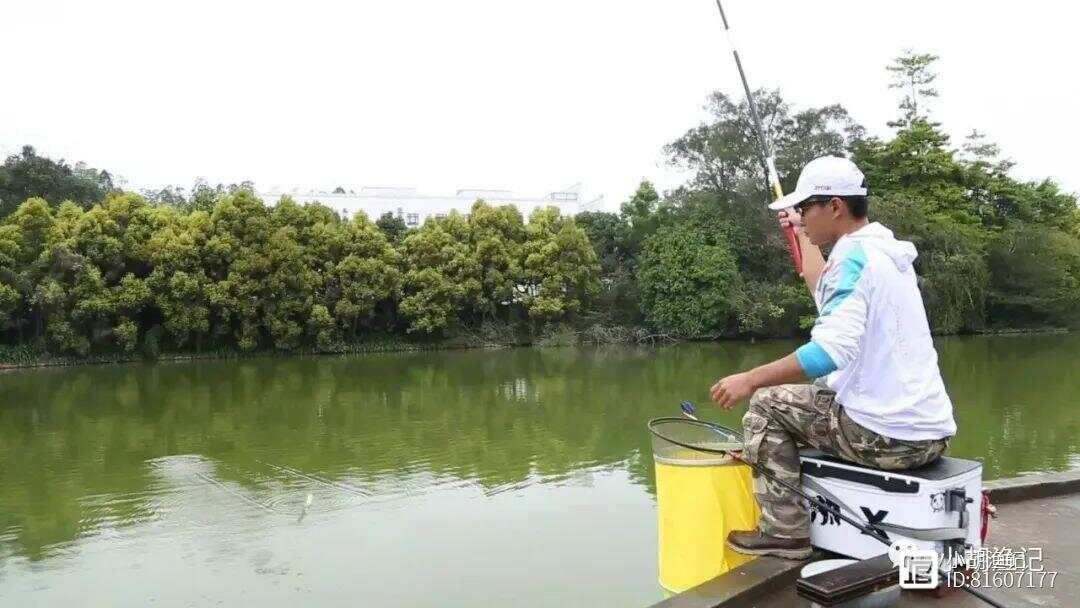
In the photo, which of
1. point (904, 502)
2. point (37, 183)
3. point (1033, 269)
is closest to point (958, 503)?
point (904, 502)

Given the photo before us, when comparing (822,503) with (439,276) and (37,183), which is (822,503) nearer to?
(439,276)

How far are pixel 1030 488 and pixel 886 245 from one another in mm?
1742

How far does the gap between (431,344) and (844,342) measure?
893 inches

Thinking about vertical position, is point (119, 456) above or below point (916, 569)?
below

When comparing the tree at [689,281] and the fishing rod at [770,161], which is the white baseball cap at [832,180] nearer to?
the fishing rod at [770,161]

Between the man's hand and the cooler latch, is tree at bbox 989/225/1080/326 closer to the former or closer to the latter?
the cooler latch

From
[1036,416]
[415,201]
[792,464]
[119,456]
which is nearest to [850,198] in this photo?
[792,464]

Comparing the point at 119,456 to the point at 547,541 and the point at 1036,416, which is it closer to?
the point at 547,541

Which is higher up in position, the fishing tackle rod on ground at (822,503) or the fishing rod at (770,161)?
the fishing rod at (770,161)

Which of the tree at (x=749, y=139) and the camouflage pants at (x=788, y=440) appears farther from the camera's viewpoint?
the tree at (x=749, y=139)

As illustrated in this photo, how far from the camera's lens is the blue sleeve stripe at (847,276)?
221cm

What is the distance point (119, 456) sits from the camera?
879cm

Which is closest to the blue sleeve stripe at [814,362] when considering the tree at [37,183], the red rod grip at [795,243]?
the red rod grip at [795,243]

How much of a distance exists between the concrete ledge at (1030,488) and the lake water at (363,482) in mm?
1851
